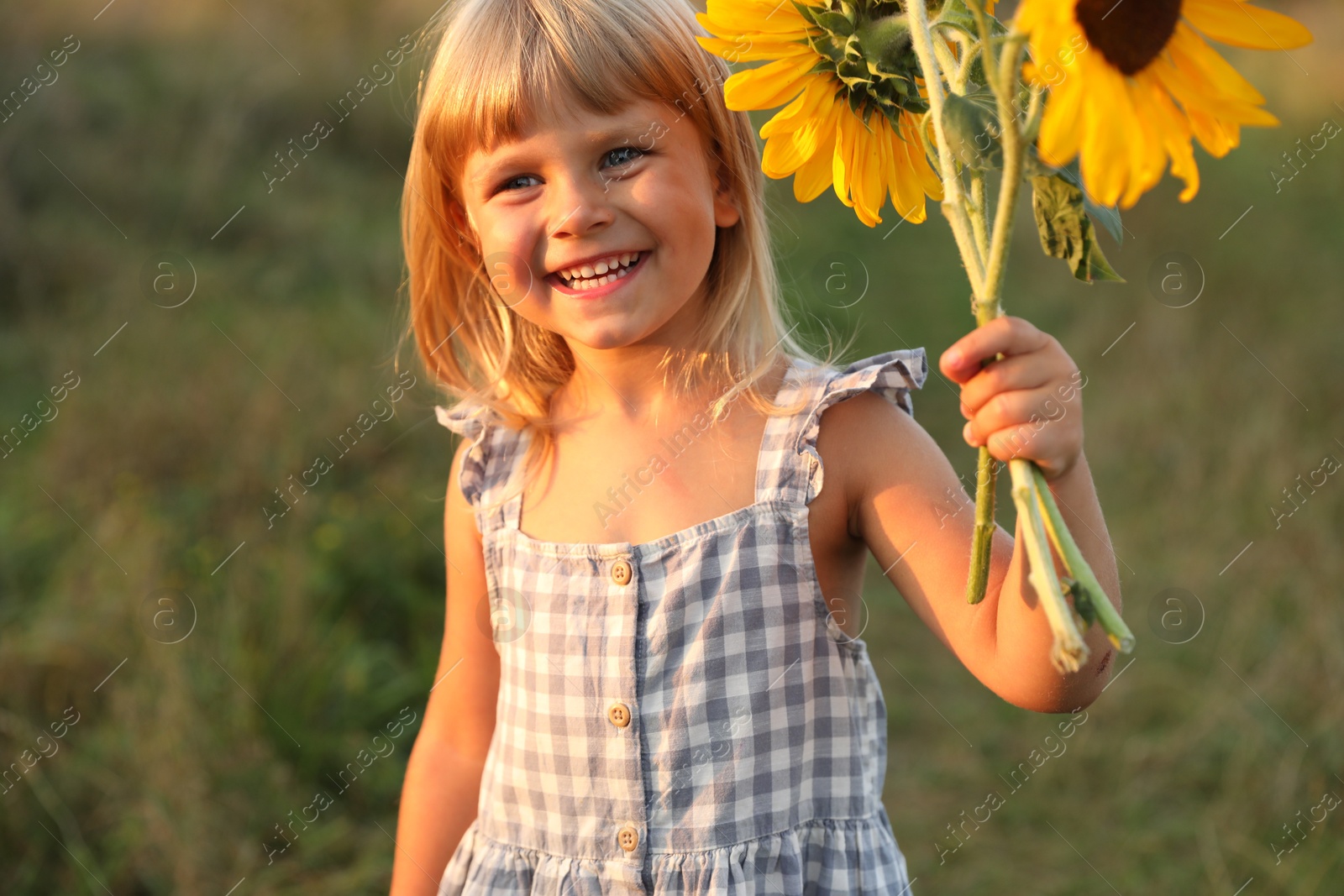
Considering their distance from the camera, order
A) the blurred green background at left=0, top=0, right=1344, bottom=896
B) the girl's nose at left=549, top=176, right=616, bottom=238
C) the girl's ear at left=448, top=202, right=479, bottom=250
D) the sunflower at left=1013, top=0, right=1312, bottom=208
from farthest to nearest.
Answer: the blurred green background at left=0, top=0, right=1344, bottom=896 → the girl's ear at left=448, top=202, right=479, bottom=250 → the girl's nose at left=549, top=176, right=616, bottom=238 → the sunflower at left=1013, top=0, right=1312, bottom=208

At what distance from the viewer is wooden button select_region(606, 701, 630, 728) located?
1.31 metres

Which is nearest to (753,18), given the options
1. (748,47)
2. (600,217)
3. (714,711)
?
(748,47)

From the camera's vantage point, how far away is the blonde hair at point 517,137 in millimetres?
1308

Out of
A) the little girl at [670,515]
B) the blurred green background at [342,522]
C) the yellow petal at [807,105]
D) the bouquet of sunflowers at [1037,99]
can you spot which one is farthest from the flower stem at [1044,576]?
the blurred green background at [342,522]

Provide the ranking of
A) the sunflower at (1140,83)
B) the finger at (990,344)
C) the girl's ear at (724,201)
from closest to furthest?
the sunflower at (1140,83) → the finger at (990,344) → the girl's ear at (724,201)

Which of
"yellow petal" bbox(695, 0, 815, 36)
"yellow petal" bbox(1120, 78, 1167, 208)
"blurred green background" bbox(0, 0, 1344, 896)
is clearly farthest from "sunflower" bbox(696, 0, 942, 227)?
"blurred green background" bbox(0, 0, 1344, 896)

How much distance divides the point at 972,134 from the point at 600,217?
685 mm

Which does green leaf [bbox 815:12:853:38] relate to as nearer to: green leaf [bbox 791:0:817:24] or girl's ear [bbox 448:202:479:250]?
green leaf [bbox 791:0:817:24]

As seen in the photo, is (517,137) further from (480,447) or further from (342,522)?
(342,522)

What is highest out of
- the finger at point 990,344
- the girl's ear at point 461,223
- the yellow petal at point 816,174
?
the girl's ear at point 461,223

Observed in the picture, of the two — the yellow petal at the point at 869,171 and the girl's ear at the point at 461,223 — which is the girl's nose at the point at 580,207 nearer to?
the girl's ear at the point at 461,223

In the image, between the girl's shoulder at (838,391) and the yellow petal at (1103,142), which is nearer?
the yellow petal at (1103,142)

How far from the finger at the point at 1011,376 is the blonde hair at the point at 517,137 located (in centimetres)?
61

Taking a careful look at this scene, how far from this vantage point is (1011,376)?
0.75 meters
